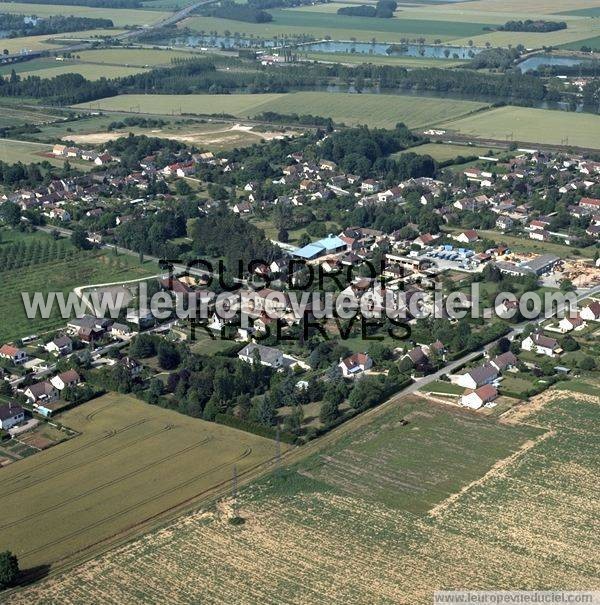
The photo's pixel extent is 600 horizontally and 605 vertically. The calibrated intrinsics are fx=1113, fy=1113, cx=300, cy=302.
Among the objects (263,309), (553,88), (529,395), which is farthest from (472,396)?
(553,88)

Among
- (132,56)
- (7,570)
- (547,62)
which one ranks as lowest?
(7,570)

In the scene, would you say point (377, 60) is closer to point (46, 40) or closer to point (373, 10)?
point (373, 10)

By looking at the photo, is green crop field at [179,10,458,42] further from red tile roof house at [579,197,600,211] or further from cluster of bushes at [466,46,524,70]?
red tile roof house at [579,197,600,211]

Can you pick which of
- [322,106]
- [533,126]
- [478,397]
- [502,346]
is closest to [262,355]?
[478,397]

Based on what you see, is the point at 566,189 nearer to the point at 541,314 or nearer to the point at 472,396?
the point at 541,314

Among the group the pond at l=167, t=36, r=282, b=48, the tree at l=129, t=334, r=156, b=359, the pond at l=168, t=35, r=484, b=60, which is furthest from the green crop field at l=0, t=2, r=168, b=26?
the tree at l=129, t=334, r=156, b=359

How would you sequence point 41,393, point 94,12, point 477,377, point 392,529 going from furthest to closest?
point 94,12 < point 477,377 < point 41,393 < point 392,529
